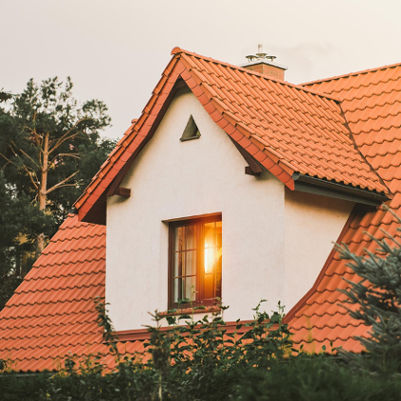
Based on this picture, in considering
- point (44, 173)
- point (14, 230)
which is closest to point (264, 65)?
point (14, 230)

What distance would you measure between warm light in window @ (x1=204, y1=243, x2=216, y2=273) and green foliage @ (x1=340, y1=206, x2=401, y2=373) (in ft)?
14.9

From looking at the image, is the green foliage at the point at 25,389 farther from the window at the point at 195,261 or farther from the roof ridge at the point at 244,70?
the roof ridge at the point at 244,70

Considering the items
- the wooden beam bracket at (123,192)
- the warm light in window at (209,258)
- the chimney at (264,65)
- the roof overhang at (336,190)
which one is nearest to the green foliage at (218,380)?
the roof overhang at (336,190)

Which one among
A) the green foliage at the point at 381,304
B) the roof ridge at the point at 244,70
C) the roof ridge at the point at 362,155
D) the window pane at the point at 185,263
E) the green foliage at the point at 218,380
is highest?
the roof ridge at the point at 244,70

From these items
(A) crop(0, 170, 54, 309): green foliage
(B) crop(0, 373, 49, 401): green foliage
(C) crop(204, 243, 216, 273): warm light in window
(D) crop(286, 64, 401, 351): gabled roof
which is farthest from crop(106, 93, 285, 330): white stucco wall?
(A) crop(0, 170, 54, 309): green foliage

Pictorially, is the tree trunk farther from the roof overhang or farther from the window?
the roof overhang

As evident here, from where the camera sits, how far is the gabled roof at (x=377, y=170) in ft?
45.6

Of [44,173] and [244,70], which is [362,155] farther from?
[44,173]

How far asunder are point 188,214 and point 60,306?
11.9 ft

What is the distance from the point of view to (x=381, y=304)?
11.1 meters

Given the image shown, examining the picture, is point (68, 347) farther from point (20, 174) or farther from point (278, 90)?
point (20, 174)

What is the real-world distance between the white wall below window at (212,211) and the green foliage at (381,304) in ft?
11.4

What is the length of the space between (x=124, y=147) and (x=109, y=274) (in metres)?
2.03

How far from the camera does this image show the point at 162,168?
16.5 m
